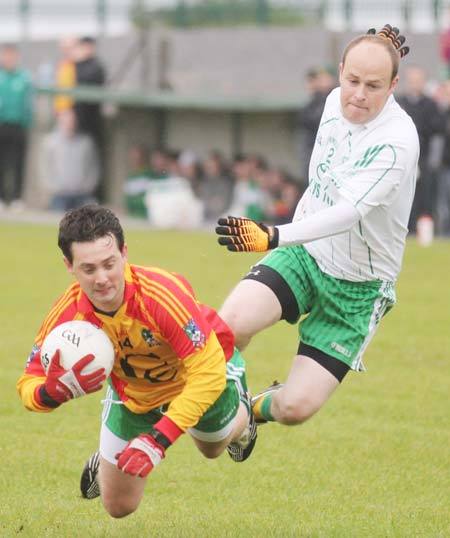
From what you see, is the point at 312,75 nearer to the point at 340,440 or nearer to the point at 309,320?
the point at 340,440

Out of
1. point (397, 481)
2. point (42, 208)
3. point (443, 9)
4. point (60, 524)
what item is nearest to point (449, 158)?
point (443, 9)

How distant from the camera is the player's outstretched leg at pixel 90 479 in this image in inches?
267

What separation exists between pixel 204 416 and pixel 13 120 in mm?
16020

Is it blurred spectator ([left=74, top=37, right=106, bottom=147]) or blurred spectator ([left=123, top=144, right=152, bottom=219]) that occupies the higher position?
blurred spectator ([left=74, top=37, right=106, bottom=147])

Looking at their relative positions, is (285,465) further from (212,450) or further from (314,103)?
(314,103)

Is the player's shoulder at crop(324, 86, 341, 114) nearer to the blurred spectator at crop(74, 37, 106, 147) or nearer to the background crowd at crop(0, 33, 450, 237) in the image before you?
the background crowd at crop(0, 33, 450, 237)

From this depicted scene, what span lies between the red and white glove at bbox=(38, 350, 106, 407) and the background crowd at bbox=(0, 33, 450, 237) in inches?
497

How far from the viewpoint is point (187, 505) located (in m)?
6.94

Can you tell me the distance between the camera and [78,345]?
5.36 metres

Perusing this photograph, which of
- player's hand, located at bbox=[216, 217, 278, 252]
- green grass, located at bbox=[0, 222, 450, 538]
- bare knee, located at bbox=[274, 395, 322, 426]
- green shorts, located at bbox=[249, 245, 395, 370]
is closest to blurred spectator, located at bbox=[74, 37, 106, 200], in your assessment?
green grass, located at bbox=[0, 222, 450, 538]

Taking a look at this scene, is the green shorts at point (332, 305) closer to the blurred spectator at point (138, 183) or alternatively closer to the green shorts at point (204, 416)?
the green shorts at point (204, 416)

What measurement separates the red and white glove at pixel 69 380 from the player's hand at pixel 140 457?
11.9 inches

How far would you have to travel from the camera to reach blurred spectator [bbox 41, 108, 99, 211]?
838 inches

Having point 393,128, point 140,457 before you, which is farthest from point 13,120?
point 140,457
